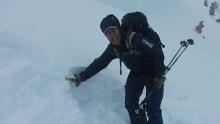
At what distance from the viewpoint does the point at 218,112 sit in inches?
352

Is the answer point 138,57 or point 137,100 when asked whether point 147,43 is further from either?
point 137,100

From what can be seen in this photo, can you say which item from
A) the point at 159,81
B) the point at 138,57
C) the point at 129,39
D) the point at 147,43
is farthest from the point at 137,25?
the point at 159,81

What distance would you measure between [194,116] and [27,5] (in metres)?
4.40

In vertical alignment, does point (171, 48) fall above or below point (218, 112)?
above

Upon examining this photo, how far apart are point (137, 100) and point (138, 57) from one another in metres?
0.80

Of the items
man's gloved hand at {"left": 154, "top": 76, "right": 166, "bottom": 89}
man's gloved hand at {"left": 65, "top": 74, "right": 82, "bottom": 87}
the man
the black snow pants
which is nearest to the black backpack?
the man

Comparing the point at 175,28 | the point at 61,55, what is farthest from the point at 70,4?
the point at 175,28

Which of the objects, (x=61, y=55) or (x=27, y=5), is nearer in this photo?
(x=61, y=55)

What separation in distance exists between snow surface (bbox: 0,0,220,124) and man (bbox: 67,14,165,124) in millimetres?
476

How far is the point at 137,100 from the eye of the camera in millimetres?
6754

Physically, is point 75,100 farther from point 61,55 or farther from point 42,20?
point 42,20

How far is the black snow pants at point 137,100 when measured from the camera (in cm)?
647

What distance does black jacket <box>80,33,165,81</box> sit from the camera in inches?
241

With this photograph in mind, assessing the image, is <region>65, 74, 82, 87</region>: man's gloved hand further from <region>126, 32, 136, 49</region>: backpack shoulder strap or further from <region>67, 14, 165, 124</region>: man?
<region>126, 32, 136, 49</region>: backpack shoulder strap
